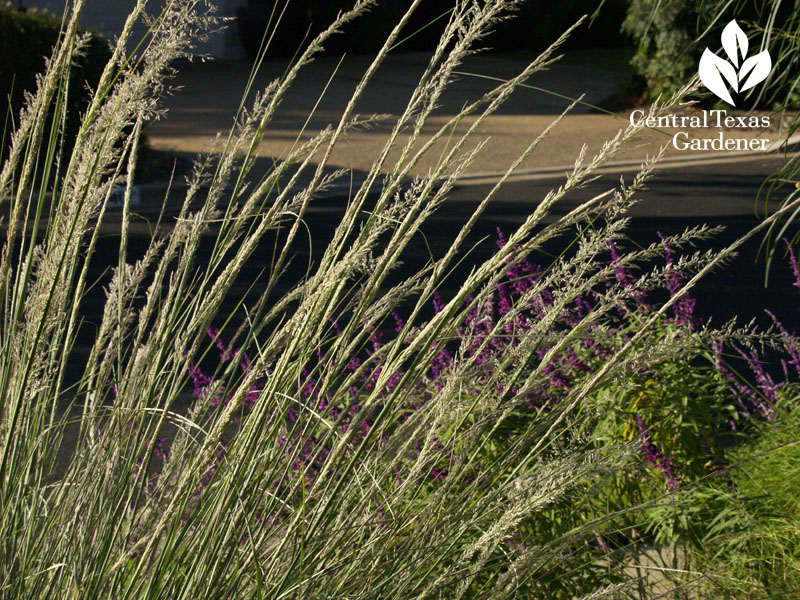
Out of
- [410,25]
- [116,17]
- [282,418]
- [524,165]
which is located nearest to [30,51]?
[524,165]

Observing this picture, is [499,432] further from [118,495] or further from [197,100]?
[197,100]

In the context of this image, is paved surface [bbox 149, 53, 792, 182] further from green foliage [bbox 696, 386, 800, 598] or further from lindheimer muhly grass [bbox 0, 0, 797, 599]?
lindheimer muhly grass [bbox 0, 0, 797, 599]

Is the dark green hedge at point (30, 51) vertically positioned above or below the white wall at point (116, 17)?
above

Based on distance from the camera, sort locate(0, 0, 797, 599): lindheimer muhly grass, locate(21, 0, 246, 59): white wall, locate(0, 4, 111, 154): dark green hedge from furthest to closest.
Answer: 1. locate(21, 0, 246, 59): white wall
2. locate(0, 4, 111, 154): dark green hedge
3. locate(0, 0, 797, 599): lindheimer muhly grass

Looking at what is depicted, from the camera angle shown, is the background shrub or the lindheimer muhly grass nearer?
the lindheimer muhly grass

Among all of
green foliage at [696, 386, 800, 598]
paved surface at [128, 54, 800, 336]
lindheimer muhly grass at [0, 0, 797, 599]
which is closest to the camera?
lindheimer muhly grass at [0, 0, 797, 599]

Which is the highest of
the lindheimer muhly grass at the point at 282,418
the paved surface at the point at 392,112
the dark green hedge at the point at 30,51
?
the lindheimer muhly grass at the point at 282,418

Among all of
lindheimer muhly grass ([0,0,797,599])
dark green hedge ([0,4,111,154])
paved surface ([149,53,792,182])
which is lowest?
paved surface ([149,53,792,182])

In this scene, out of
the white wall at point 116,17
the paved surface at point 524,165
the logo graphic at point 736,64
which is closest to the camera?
the logo graphic at point 736,64

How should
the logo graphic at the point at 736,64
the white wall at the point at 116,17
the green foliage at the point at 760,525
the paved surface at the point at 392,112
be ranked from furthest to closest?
the white wall at the point at 116,17, the paved surface at the point at 392,112, the logo graphic at the point at 736,64, the green foliage at the point at 760,525

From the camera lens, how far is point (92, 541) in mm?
1599

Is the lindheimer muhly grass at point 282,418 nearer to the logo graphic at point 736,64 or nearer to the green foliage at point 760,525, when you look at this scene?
→ the logo graphic at point 736,64

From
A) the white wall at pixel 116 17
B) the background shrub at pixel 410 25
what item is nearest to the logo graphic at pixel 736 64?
the white wall at pixel 116 17

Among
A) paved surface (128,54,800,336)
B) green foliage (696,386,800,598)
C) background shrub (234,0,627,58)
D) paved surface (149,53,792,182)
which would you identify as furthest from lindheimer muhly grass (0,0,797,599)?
background shrub (234,0,627,58)
